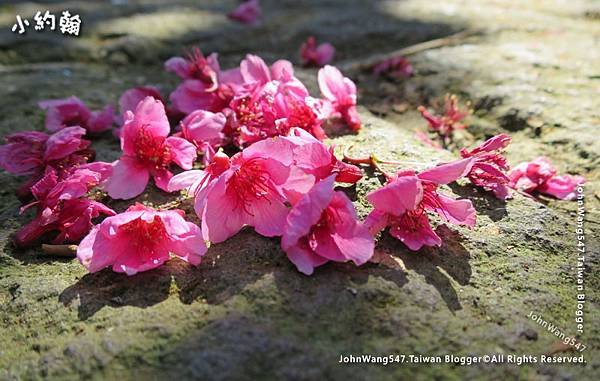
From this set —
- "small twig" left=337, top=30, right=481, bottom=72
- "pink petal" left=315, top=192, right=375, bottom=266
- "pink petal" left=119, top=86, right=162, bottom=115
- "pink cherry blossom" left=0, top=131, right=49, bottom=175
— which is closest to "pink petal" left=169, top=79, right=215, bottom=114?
"pink petal" left=119, top=86, right=162, bottom=115

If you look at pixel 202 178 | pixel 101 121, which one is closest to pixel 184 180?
pixel 202 178

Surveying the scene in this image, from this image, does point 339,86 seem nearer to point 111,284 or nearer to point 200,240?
point 200,240

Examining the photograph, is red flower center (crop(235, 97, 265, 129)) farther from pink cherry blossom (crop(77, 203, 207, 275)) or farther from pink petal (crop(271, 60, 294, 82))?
pink cherry blossom (crop(77, 203, 207, 275))

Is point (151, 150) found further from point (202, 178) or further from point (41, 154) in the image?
point (41, 154)

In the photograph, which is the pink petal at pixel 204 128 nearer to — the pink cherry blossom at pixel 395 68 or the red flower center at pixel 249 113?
the red flower center at pixel 249 113

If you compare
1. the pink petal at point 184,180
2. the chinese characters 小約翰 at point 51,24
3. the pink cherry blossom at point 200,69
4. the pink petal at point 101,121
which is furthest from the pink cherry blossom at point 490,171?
the chinese characters 小約翰 at point 51,24

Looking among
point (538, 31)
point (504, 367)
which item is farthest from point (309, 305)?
point (538, 31)
